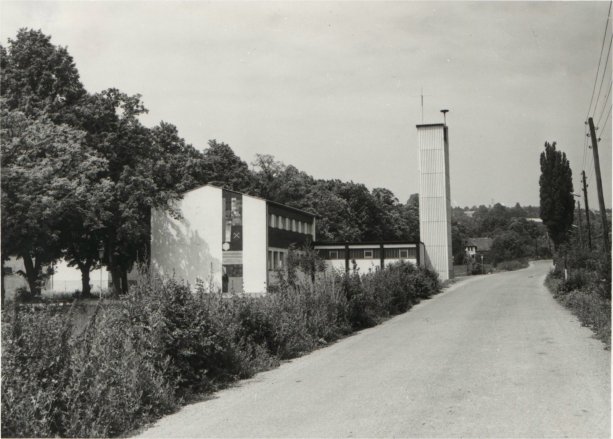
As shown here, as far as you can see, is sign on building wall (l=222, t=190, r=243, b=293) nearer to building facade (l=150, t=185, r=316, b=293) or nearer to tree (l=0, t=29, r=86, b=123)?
building facade (l=150, t=185, r=316, b=293)

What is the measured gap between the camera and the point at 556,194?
2375 inches

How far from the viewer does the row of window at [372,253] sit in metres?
51.8

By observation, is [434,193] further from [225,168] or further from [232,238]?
[225,168]

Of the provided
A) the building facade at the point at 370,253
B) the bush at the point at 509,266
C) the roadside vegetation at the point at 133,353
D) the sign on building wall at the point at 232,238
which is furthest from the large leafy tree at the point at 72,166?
the bush at the point at 509,266

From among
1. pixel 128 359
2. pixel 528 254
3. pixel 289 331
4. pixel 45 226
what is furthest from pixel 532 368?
pixel 528 254

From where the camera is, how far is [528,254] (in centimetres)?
10500

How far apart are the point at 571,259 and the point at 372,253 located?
18453 mm

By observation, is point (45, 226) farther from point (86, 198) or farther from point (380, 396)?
point (380, 396)

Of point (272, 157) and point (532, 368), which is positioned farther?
point (272, 157)

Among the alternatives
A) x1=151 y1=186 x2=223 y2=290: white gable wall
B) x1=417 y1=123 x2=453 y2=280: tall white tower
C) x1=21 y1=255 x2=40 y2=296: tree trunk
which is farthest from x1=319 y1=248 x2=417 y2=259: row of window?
x1=21 y1=255 x2=40 y2=296: tree trunk

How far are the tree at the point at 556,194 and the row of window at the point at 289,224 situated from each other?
24520mm

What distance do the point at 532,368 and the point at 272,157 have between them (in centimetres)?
6403

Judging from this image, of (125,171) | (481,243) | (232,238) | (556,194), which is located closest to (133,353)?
(125,171)

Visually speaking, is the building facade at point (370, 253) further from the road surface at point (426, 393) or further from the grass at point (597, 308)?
the road surface at point (426, 393)
